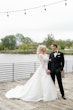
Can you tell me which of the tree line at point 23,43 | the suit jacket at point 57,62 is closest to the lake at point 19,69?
the suit jacket at point 57,62

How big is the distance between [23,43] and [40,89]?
61444 millimetres

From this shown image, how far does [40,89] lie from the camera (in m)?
5.63

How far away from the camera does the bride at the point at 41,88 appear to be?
5.51 m

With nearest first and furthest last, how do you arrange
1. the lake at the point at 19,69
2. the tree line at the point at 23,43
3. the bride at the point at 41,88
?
the bride at the point at 41,88 → the lake at the point at 19,69 → the tree line at the point at 23,43

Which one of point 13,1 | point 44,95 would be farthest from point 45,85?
point 13,1

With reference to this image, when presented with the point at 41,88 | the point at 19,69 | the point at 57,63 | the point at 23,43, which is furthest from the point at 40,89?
the point at 23,43

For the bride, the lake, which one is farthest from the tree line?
the bride

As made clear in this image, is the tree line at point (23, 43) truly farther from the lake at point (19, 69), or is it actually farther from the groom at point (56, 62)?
the groom at point (56, 62)

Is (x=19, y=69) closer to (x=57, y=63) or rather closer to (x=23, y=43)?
(x=57, y=63)

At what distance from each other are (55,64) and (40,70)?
423mm

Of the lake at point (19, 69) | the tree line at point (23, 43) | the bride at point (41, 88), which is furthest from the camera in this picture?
the tree line at point (23, 43)

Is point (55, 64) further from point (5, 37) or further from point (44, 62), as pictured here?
point (5, 37)

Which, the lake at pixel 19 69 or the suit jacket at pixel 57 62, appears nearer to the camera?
the suit jacket at pixel 57 62

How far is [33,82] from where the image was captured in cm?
570
